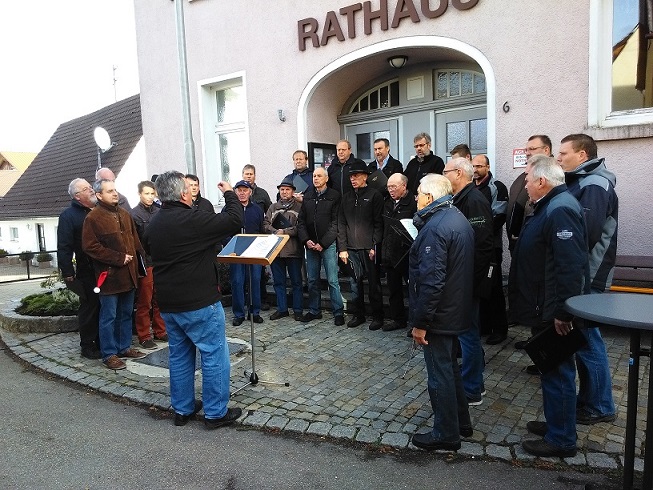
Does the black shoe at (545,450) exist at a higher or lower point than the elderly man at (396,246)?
lower

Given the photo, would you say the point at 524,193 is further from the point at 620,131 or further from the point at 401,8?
the point at 401,8

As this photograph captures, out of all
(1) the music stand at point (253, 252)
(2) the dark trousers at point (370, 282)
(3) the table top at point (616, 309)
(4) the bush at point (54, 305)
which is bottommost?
(4) the bush at point (54, 305)

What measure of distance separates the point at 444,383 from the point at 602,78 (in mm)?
4562

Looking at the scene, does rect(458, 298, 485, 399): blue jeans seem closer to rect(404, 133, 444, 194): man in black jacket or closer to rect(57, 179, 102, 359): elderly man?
rect(404, 133, 444, 194): man in black jacket

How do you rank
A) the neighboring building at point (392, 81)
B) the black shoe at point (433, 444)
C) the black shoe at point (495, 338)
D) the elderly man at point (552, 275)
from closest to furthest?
1. the elderly man at point (552, 275)
2. the black shoe at point (433, 444)
3. the black shoe at point (495, 338)
4. the neighboring building at point (392, 81)

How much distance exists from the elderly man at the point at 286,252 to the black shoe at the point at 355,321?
0.74 m

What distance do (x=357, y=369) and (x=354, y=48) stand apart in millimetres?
4974

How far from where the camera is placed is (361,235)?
6.27 m

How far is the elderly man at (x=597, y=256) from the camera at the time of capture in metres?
3.52

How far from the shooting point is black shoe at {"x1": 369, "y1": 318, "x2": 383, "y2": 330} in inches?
243

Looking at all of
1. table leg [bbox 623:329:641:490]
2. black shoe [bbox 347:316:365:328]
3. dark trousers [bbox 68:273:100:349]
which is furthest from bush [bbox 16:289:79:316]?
table leg [bbox 623:329:641:490]

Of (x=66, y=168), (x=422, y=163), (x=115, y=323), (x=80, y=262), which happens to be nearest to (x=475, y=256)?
(x=422, y=163)

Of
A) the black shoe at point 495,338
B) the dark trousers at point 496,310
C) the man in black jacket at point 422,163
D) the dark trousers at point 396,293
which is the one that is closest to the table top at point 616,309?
the dark trousers at point 496,310

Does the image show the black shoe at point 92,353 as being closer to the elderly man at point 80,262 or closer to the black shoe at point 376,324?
the elderly man at point 80,262
